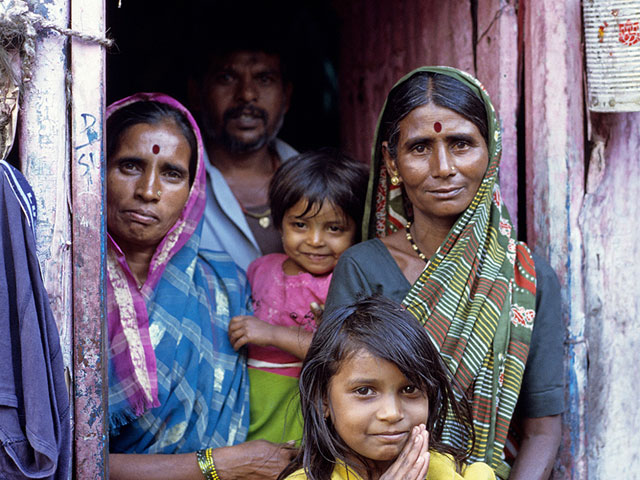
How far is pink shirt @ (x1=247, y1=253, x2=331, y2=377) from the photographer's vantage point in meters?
2.95

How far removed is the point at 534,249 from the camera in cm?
290

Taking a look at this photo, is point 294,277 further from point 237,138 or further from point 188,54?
point 188,54

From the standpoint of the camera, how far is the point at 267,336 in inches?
111

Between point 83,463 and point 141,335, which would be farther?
point 141,335

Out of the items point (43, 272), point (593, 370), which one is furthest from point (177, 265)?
point (593, 370)

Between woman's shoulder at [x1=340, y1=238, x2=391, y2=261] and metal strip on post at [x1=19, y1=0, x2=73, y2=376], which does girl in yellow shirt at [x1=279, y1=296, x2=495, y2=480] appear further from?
metal strip on post at [x1=19, y1=0, x2=73, y2=376]

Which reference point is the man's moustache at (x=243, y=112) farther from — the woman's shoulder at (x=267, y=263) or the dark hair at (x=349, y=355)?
the dark hair at (x=349, y=355)

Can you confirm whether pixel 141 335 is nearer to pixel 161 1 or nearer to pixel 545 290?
pixel 545 290

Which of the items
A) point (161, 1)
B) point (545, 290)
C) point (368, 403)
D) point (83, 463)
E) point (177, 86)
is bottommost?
point (83, 463)

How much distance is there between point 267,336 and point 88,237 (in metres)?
0.89

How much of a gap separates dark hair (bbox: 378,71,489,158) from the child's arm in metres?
0.77

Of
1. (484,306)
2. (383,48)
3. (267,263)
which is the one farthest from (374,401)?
(383,48)

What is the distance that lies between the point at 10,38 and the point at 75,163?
0.37m

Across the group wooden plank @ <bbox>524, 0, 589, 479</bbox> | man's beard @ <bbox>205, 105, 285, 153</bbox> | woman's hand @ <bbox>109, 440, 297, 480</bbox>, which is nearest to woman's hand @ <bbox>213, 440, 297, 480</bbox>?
woman's hand @ <bbox>109, 440, 297, 480</bbox>
